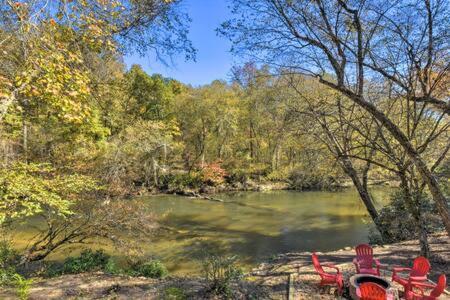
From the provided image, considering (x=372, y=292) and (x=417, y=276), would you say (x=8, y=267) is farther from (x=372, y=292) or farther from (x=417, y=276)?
(x=417, y=276)

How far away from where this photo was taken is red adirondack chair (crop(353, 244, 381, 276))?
211 inches

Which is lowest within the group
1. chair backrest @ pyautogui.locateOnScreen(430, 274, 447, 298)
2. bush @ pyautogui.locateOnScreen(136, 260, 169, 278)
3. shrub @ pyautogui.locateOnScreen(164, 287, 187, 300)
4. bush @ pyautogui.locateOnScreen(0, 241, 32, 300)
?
bush @ pyautogui.locateOnScreen(136, 260, 169, 278)

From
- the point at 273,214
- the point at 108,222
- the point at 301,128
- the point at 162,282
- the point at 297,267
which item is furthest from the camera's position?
the point at 273,214

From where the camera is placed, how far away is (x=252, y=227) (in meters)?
13.2

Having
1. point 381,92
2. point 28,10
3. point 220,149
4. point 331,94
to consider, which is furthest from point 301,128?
point 220,149

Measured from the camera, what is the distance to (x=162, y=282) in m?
5.80

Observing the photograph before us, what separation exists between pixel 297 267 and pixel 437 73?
5.03m

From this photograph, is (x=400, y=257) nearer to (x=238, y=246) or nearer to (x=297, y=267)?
(x=297, y=267)

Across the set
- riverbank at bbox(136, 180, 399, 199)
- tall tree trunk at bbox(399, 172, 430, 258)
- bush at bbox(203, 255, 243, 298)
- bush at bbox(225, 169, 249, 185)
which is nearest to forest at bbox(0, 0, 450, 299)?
tall tree trunk at bbox(399, 172, 430, 258)

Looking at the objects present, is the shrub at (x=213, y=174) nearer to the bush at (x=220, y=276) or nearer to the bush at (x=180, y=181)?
the bush at (x=180, y=181)

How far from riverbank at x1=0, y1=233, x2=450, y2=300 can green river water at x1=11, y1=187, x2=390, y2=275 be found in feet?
7.96

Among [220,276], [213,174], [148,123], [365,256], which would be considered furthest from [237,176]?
[220,276]

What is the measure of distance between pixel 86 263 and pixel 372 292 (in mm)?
6266

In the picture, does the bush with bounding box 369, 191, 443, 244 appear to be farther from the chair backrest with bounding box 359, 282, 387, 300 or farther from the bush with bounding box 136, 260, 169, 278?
the bush with bounding box 136, 260, 169, 278
